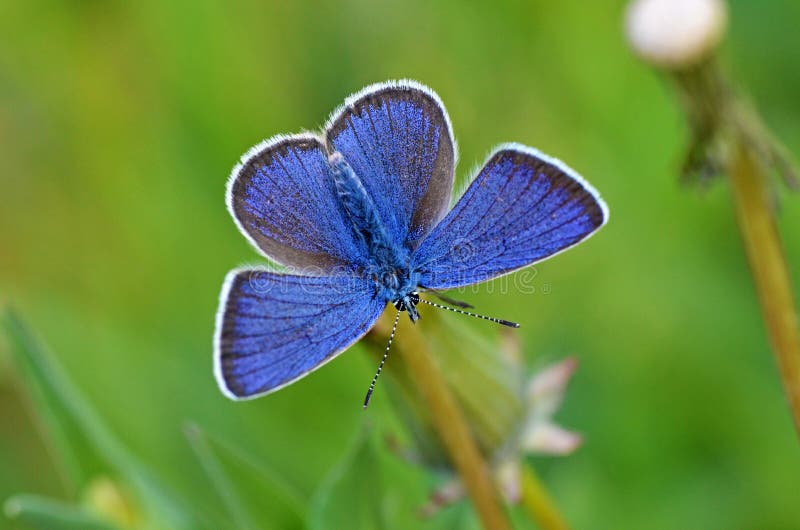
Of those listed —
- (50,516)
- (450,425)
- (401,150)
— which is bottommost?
(50,516)

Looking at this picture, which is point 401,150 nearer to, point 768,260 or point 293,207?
point 293,207

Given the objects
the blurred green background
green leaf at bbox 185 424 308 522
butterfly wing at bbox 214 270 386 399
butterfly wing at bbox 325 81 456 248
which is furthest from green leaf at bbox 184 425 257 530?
the blurred green background

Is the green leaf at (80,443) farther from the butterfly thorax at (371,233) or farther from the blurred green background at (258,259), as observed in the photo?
the blurred green background at (258,259)

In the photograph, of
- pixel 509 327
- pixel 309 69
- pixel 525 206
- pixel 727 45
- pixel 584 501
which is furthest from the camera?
pixel 309 69

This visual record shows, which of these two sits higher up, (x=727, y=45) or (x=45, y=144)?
(x=727, y=45)

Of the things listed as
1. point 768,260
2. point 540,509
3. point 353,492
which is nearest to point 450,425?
point 353,492

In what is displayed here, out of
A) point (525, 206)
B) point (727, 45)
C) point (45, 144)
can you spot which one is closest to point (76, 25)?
point (45, 144)

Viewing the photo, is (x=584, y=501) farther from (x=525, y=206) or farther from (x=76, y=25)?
(x=76, y=25)
